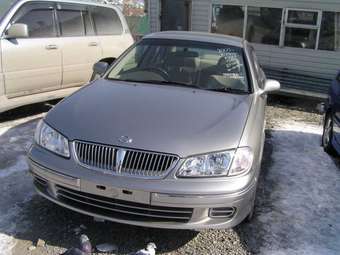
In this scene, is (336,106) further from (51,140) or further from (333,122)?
(51,140)

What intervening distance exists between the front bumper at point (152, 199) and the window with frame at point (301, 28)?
28.3ft

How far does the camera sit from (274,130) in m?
7.19

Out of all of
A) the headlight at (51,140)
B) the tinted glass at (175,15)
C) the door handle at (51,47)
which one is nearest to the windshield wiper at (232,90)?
the headlight at (51,140)

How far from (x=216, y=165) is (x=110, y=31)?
547 centimetres

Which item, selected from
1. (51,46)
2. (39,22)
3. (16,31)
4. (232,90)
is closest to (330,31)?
(51,46)

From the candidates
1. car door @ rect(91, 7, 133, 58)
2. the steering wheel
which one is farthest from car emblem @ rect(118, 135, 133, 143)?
car door @ rect(91, 7, 133, 58)

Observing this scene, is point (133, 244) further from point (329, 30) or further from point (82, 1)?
point (329, 30)

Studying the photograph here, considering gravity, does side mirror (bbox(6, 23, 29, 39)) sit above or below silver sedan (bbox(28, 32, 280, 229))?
above

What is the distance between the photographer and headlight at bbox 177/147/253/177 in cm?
319

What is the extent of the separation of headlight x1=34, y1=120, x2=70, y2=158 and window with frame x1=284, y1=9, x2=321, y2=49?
29.5 feet

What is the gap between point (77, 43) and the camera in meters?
7.27

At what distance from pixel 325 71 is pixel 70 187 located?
917 centimetres

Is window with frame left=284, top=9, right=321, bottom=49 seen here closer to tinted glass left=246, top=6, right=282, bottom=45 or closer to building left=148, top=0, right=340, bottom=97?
building left=148, top=0, right=340, bottom=97

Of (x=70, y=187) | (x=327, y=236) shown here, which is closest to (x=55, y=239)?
(x=70, y=187)
